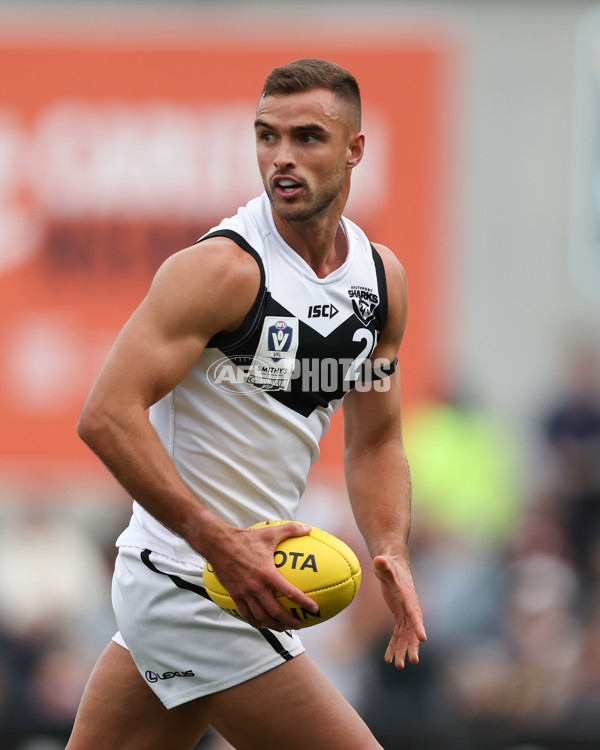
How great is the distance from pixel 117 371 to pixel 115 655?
47.9 inches

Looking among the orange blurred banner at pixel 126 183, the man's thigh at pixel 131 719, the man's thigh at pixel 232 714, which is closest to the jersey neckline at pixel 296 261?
the man's thigh at pixel 232 714

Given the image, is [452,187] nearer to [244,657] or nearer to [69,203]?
[69,203]

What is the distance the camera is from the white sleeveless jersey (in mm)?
4418

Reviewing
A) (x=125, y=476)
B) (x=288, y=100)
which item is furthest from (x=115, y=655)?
(x=288, y=100)

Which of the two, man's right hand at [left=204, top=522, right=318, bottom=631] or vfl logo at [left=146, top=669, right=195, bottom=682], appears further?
vfl logo at [left=146, top=669, right=195, bottom=682]

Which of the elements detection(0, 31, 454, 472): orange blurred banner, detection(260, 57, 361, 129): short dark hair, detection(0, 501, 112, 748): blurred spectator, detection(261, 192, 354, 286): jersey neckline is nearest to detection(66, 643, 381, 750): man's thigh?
detection(261, 192, 354, 286): jersey neckline

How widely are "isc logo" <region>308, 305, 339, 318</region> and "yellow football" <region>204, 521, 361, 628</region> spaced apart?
768 mm

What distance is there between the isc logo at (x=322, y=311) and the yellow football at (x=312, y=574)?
0.77 meters

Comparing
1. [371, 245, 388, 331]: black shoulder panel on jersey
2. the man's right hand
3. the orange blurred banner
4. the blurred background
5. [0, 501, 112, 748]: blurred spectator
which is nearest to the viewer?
the man's right hand

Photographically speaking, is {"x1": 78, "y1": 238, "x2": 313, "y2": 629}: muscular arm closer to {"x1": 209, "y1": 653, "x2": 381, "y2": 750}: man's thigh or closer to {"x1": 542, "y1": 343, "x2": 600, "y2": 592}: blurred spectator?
{"x1": 209, "y1": 653, "x2": 381, "y2": 750}: man's thigh

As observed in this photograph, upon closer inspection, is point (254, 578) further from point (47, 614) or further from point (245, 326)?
point (47, 614)

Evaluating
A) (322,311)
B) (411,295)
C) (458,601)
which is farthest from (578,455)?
(322,311)

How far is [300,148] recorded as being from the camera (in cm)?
447

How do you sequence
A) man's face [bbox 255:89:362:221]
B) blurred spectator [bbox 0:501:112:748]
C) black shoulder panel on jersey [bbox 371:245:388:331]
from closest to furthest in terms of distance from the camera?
man's face [bbox 255:89:362:221], black shoulder panel on jersey [bbox 371:245:388:331], blurred spectator [bbox 0:501:112:748]
